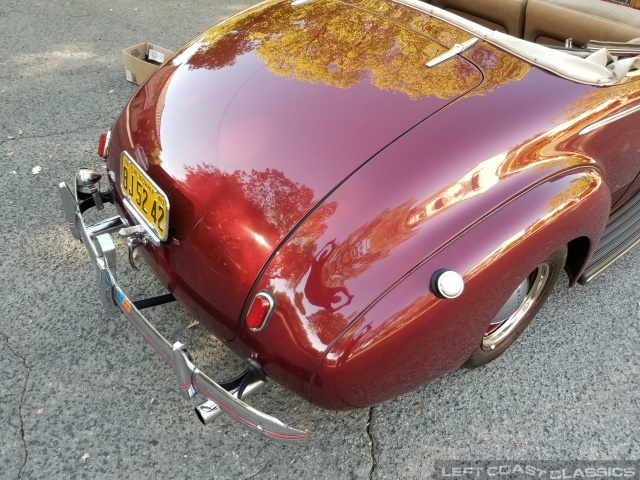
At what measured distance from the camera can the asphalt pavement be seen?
6.48ft

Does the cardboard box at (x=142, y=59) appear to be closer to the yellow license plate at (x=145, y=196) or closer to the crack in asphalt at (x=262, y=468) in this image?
the yellow license plate at (x=145, y=196)

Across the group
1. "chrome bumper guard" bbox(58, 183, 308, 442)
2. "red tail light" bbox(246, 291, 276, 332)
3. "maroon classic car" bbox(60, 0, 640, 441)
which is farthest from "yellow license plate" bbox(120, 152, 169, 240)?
"red tail light" bbox(246, 291, 276, 332)

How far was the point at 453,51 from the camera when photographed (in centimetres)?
202

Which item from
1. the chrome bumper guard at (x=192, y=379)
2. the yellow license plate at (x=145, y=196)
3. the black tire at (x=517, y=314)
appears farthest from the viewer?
the black tire at (x=517, y=314)

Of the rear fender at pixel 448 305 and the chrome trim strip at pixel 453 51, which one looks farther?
the chrome trim strip at pixel 453 51

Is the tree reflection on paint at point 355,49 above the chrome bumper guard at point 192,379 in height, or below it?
above

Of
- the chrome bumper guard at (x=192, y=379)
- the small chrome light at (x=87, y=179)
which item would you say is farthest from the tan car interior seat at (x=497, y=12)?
the chrome bumper guard at (x=192, y=379)

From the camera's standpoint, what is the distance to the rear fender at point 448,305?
1.50 meters

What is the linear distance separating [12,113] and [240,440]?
3.02 m

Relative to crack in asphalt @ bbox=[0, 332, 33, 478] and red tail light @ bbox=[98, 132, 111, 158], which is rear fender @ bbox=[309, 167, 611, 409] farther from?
red tail light @ bbox=[98, 132, 111, 158]

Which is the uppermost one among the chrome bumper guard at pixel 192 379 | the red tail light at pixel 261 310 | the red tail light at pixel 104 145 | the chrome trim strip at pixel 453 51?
the chrome trim strip at pixel 453 51

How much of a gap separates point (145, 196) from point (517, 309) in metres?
1.58

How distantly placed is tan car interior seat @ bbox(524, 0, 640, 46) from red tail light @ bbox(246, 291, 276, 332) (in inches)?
86.7

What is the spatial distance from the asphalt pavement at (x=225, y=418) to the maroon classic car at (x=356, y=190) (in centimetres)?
28
